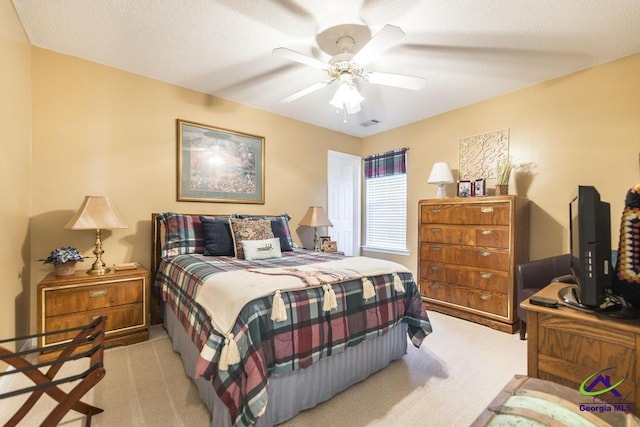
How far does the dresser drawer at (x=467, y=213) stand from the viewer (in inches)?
111

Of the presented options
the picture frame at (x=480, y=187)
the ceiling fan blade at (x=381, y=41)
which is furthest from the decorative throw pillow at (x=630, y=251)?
the picture frame at (x=480, y=187)

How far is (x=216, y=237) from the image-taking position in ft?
A: 9.26

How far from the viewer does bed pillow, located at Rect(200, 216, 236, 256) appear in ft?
9.12

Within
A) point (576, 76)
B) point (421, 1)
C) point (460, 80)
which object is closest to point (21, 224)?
point (421, 1)

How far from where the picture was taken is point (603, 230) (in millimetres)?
1029

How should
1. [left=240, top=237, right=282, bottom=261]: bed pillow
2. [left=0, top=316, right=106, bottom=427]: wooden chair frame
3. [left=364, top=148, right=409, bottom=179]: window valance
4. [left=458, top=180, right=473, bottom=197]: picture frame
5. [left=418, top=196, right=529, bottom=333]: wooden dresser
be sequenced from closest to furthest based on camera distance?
[left=0, top=316, right=106, bottom=427]: wooden chair frame, [left=240, top=237, right=282, bottom=261]: bed pillow, [left=418, top=196, right=529, bottom=333]: wooden dresser, [left=458, top=180, right=473, bottom=197]: picture frame, [left=364, top=148, right=409, bottom=179]: window valance

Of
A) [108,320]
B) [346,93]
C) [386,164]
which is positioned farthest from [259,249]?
[386,164]

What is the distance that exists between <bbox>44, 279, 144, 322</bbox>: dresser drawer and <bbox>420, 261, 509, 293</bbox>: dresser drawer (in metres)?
3.05

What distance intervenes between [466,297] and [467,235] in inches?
26.7

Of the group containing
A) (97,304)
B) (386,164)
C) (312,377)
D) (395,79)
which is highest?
(395,79)

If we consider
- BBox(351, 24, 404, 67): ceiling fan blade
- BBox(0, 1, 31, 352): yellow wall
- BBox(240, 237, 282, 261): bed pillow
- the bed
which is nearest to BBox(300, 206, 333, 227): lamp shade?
BBox(240, 237, 282, 261): bed pillow

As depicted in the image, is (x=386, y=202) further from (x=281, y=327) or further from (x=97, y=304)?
(x=97, y=304)

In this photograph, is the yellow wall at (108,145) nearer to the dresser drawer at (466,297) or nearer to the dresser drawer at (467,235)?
the dresser drawer at (467,235)

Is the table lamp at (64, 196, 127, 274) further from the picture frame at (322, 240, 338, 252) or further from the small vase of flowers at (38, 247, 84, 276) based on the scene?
the picture frame at (322, 240, 338, 252)
